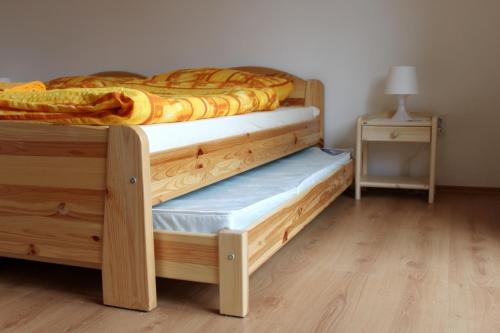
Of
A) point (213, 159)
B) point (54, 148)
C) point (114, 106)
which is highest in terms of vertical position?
point (114, 106)

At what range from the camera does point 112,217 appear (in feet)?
5.13

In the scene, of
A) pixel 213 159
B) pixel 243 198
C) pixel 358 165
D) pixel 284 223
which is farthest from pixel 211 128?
pixel 358 165

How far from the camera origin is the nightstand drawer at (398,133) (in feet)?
9.52

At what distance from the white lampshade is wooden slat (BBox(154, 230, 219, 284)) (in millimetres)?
1827

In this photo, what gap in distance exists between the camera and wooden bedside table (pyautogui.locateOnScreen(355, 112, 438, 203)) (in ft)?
9.51

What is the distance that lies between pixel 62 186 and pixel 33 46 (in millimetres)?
2882

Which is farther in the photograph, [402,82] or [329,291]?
[402,82]

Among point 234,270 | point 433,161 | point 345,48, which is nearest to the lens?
point 234,270

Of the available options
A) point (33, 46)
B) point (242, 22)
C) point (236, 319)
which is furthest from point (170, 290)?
point (33, 46)

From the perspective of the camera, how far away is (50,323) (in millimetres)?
1519

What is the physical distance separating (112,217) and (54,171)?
0.80 ft

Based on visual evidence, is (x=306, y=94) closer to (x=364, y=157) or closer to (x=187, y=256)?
(x=364, y=157)

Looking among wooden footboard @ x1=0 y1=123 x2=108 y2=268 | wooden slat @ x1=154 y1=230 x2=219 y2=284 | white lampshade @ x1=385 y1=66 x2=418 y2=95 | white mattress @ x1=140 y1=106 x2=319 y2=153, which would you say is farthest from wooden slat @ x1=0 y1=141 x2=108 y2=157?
white lampshade @ x1=385 y1=66 x2=418 y2=95

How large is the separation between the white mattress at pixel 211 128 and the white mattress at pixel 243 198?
196mm
